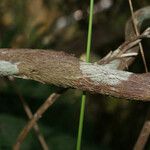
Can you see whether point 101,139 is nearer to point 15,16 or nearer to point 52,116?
point 52,116

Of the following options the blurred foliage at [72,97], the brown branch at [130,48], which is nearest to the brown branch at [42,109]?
the brown branch at [130,48]

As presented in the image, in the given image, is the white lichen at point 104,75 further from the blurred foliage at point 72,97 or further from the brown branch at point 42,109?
the blurred foliage at point 72,97

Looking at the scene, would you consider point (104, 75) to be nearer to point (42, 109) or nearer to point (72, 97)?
point (42, 109)

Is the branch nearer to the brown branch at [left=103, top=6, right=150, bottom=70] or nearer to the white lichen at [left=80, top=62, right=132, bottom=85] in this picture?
the white lichen at [left=80, top=62, right=132, bottom=85]

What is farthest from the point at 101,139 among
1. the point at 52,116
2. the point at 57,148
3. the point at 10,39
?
the point at 10,39

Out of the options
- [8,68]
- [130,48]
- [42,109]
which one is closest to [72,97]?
[42,109]

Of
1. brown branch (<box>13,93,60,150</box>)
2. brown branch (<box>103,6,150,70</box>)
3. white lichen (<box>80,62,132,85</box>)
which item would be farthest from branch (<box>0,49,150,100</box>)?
brown branch (<box>13,93,60,150</box>)
